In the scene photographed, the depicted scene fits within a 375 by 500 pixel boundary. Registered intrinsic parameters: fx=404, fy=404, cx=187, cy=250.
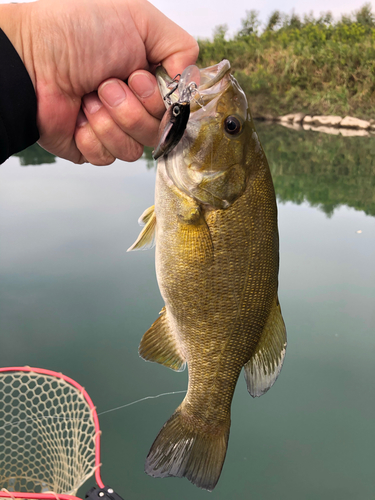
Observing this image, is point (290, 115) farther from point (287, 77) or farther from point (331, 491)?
point (331, 491)

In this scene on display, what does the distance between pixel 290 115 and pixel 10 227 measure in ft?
53.7

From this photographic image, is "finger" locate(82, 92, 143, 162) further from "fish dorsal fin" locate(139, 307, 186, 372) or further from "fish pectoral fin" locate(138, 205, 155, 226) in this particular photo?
"fish dorsal fin" locate(139, 307, 186, 372)

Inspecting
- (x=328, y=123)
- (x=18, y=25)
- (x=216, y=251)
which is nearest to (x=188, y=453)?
(x=216, y=251)

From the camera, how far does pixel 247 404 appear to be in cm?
350

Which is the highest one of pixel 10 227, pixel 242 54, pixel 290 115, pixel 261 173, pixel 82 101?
pixel 242 54

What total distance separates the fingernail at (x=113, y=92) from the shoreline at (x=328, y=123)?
15.7m

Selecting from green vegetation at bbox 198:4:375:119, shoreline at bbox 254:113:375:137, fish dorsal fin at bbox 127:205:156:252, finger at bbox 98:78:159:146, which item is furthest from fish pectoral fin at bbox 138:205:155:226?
green vegetation at bbox 198:4:375:119

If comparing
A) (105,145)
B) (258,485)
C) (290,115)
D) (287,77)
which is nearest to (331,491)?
(258,485)

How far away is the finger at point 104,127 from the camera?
1689 millimetres

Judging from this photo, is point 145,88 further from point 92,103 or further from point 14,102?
point 14,102

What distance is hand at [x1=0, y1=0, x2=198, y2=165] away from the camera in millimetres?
1491

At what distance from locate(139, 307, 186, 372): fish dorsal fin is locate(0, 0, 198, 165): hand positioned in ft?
2.59

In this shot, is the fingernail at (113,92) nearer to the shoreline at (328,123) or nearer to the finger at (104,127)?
the finger at (104,127)

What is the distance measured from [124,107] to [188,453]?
133cm
